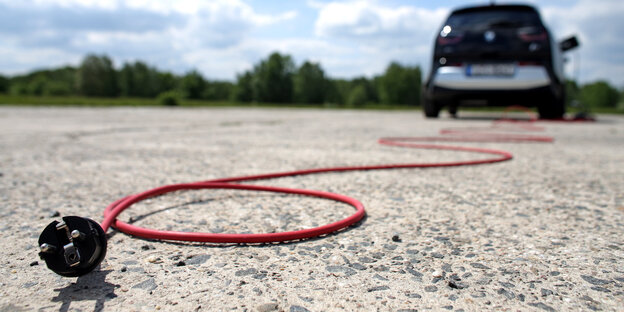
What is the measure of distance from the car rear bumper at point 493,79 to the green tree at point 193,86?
81028mm

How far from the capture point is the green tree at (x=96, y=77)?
80.4 m

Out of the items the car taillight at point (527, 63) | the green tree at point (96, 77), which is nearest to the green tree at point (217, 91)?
the green tree at point (96, 77)

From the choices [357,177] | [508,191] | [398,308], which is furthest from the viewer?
[357,177]

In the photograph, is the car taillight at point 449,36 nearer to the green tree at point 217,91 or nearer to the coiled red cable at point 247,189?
the coiled red cable at point 247,189

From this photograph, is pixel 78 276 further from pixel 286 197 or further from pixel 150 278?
pixel 286 197

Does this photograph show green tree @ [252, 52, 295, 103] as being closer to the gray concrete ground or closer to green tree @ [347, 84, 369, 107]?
green tree @ [347, 84, 369, 107]

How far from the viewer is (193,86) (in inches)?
3349

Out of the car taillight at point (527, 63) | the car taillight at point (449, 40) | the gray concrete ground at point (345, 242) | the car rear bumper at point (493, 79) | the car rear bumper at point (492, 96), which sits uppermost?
the car taillight at point (449, 40)

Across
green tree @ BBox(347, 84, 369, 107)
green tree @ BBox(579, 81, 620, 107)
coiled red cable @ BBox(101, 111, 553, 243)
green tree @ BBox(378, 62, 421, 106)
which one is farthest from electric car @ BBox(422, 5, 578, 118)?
green tree @ BBox(347, 84, 369, 107)

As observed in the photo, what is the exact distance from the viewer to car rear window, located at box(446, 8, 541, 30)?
6.81 metres

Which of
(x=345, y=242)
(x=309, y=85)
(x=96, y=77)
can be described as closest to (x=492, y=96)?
(x=345, y=242)

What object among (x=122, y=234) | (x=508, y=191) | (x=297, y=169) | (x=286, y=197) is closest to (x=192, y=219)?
(x=122, y=234)

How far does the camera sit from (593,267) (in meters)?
1.38

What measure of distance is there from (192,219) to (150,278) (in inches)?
24.0
